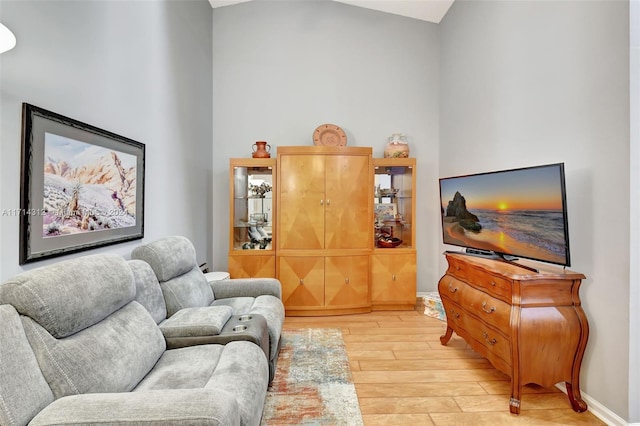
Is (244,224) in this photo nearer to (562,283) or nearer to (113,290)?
(113,290)

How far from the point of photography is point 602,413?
76.4 inches

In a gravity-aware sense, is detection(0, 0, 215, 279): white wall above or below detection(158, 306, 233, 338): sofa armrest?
above

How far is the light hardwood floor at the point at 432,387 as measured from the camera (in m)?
1.96

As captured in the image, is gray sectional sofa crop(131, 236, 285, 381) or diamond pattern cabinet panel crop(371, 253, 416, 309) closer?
gray sectional sofa crop(131, 236, 285, 381)

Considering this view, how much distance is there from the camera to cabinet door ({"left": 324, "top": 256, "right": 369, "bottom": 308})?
147 inches

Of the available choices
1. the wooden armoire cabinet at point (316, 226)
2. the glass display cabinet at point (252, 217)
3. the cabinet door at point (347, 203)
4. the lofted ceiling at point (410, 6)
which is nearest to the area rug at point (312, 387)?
the wooden armoire cabinet at point (316, 226)

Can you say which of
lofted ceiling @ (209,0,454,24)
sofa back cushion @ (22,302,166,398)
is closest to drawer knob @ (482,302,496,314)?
sofa back cushion @ (22,302,166,398)

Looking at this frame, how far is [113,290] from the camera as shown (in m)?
1.52

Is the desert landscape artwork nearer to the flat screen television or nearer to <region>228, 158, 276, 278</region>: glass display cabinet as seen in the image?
<region>228, 158, 276, 278</region>: glass display cabinet

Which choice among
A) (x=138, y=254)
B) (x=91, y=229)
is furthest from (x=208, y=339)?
(x=91, y=229)

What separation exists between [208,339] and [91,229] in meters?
0.97

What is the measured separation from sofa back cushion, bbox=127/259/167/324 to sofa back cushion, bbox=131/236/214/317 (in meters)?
0.08

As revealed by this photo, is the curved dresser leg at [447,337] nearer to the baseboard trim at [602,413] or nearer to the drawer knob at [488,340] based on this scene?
the drawer knob at [488,340]

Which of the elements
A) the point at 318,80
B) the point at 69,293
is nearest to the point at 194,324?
the point at 69,293
